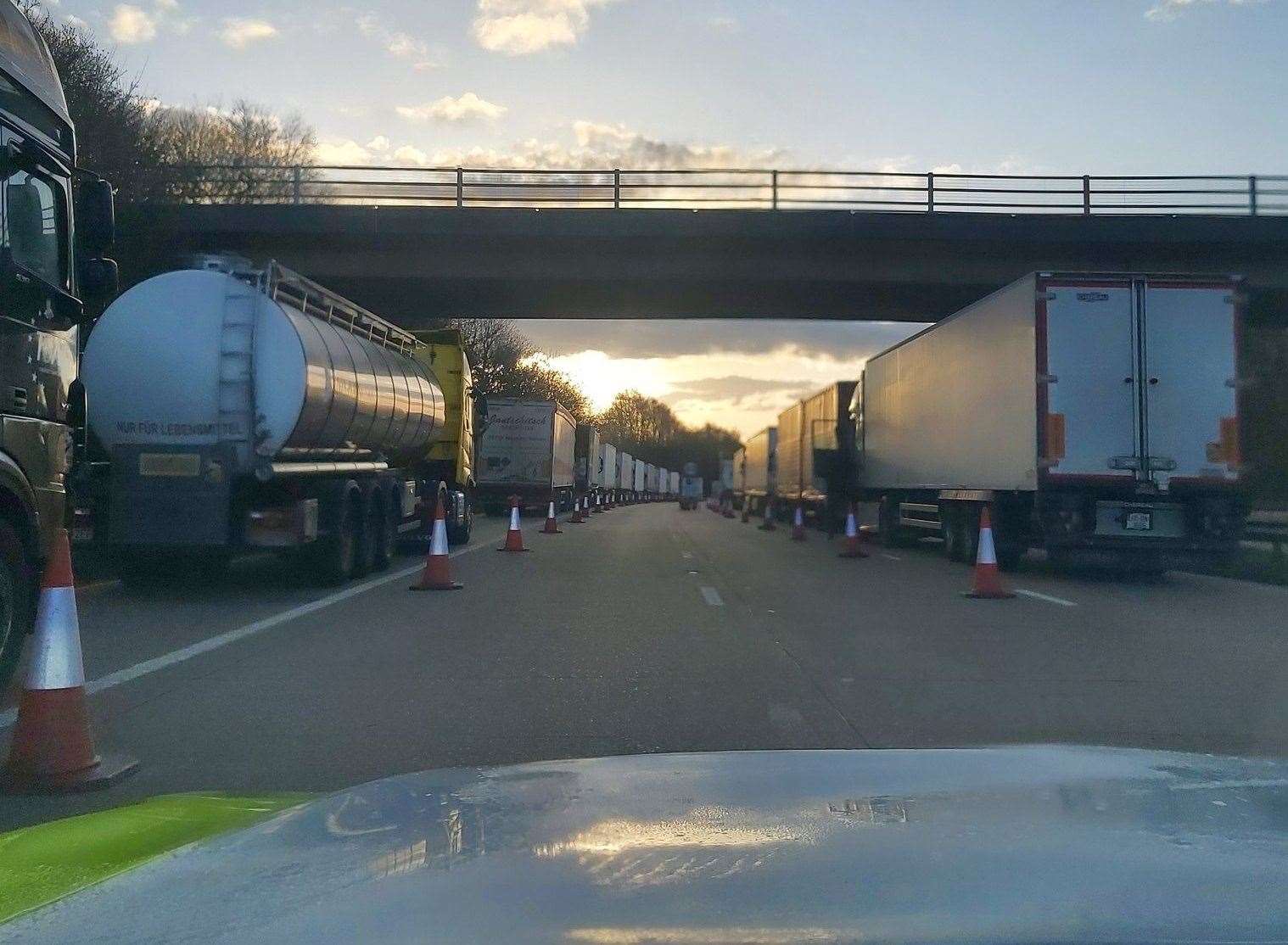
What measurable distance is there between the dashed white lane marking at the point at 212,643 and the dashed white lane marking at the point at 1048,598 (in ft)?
25.8

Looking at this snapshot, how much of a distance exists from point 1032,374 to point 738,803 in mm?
13458

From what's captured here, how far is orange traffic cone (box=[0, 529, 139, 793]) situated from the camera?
5.02m

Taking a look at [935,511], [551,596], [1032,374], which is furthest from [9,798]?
[935,511]

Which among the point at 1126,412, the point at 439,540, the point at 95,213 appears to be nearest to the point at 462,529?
the point at 439,540

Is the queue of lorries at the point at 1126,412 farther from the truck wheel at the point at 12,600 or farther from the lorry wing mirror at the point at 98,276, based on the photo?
the truck wheel at the point at 12,600

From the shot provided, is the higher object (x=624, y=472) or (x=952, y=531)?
(x=624, y=472)

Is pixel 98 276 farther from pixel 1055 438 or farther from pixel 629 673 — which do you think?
pixel 1055 438

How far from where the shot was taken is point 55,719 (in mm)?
5094

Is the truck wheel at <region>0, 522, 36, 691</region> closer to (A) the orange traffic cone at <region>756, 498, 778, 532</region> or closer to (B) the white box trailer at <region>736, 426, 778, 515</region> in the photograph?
(A) the orange traffic cone at <region>756, 498, 778, 532</region>

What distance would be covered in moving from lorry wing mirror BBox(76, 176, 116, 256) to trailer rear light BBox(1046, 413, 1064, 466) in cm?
1187

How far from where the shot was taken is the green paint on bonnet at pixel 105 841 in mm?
2353

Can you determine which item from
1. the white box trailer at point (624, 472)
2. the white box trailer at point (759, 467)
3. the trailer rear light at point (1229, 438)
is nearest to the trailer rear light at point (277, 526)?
the trailer rear light at point (1229, 438)

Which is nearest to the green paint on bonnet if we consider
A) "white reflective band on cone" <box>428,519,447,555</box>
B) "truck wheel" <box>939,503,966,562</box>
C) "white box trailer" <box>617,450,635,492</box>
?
"white reflective band on cone" <box>428,519,447,555</box>

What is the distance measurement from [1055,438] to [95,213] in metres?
12.1
